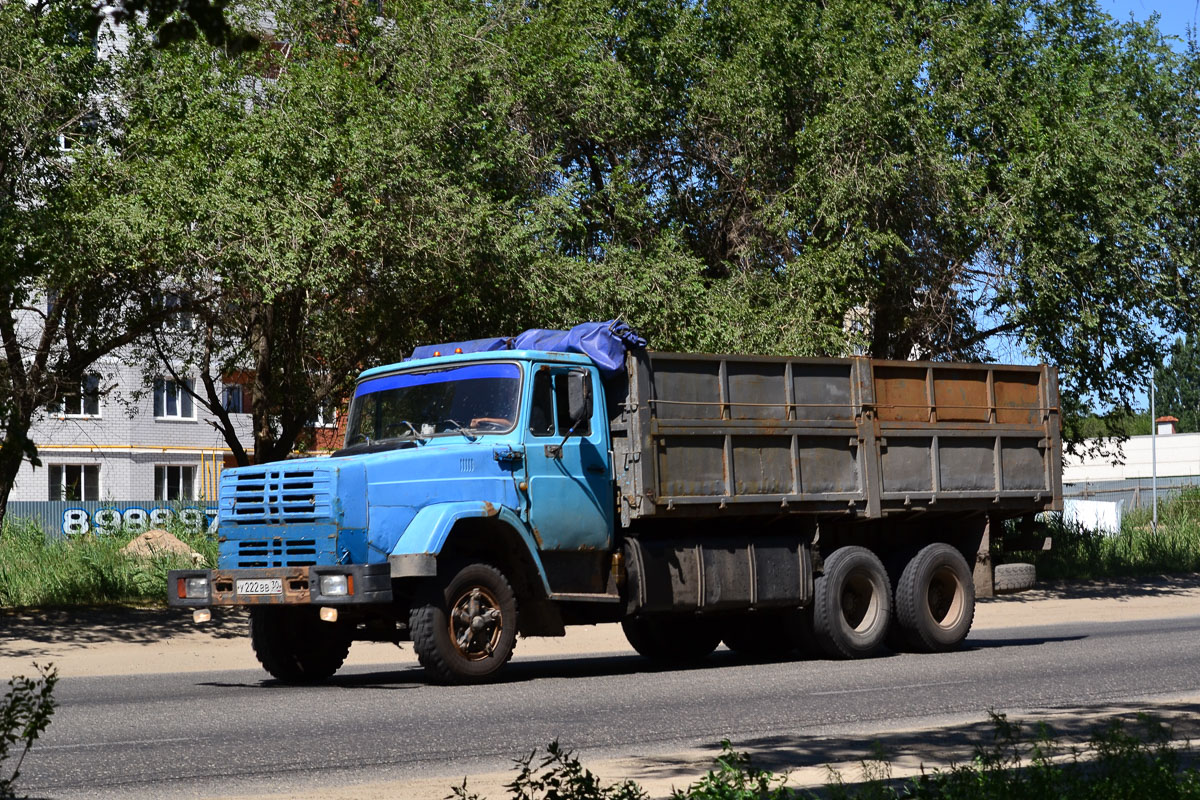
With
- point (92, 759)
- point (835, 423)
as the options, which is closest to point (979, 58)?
point (835, 423)

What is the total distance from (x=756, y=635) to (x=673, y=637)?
93 centimetres

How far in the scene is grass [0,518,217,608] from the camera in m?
20.3

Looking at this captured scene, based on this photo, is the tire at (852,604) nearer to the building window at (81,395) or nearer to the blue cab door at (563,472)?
the blue cab door at (563,472)

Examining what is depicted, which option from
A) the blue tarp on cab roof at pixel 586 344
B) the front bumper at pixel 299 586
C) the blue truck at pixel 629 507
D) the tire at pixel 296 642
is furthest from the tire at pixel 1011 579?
the front bumper at pixel 299 586

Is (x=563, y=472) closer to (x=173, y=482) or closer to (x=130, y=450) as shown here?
(x=130, y=450)

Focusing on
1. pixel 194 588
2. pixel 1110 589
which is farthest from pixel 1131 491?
pixel 194 588

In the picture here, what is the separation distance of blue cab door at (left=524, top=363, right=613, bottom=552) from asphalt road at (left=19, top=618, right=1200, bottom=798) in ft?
4.28

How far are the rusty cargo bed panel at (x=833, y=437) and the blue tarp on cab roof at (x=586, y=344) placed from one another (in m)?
0.19

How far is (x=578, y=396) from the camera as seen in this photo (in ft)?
45.0

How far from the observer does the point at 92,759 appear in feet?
29.2

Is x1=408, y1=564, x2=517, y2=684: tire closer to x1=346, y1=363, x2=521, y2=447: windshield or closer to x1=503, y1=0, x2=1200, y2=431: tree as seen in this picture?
x1=346, y1=363, x2=521, y2=447: windshield

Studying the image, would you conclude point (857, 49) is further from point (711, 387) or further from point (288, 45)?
point (711, 387)

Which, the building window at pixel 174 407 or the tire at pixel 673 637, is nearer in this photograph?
the tire at pixel 673 637

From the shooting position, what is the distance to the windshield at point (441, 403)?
13680 millimetres
